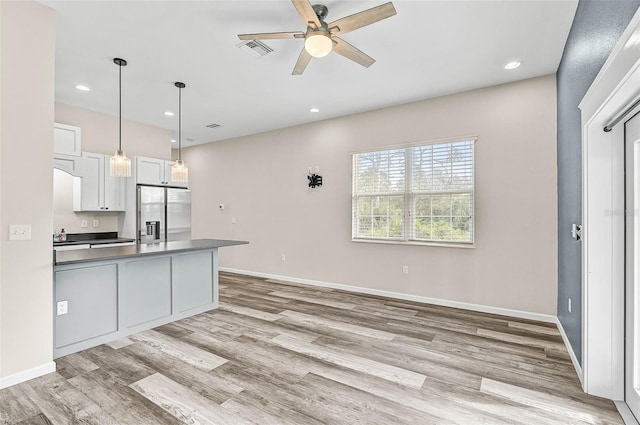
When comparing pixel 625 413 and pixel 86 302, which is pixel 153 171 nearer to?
pixel 86 302

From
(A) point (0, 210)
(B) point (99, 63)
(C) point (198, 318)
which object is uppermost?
(B) point (99, 63)

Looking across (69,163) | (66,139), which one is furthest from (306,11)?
(69,163)

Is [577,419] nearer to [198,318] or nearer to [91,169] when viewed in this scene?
[198,318]

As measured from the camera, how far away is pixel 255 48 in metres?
2.97

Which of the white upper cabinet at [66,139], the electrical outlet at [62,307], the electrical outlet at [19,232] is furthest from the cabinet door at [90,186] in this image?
the electrical outlet at [19,232]

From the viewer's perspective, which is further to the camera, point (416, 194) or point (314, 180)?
point (314, 180)

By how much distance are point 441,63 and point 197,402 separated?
3.73 m

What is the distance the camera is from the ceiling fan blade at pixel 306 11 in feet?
6.46

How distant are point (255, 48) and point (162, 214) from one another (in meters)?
3.59

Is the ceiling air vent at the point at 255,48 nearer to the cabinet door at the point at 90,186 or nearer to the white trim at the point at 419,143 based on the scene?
the white trim at the point at 419,143

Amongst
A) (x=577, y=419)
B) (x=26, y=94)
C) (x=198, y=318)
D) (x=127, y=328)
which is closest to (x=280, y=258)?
(x=198, y=318)

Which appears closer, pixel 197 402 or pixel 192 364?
pixel 197 402

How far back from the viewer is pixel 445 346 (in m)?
3.00

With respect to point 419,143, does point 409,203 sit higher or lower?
lower
